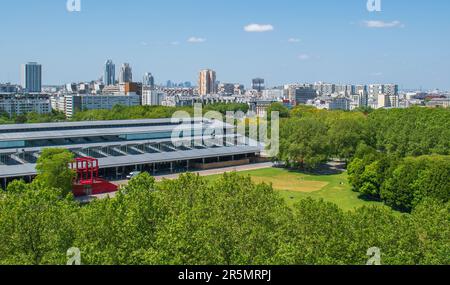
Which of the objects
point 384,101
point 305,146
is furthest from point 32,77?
point 305,146

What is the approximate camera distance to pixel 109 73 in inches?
5965

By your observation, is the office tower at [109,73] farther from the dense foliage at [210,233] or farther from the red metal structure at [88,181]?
the dense foliage at [210,233]

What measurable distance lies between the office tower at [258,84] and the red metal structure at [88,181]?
127m

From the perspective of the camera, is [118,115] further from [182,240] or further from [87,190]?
[182,240]

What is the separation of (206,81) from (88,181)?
107 metres

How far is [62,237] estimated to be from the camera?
10.3 m

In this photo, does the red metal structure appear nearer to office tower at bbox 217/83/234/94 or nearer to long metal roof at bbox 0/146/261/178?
long metal roof at bbox 0/146/261/178

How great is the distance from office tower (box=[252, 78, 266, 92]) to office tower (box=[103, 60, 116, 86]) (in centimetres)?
4464

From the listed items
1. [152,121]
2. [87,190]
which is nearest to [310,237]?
[87,190]

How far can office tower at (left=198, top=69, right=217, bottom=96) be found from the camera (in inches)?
5148

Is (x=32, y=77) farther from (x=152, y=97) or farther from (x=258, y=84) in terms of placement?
(x=258, y=84)

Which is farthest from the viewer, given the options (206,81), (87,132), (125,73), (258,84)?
(258,84)

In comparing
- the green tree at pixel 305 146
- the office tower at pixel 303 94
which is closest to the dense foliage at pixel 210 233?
the green tree at pixel 305 146

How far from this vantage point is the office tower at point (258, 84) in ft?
499
